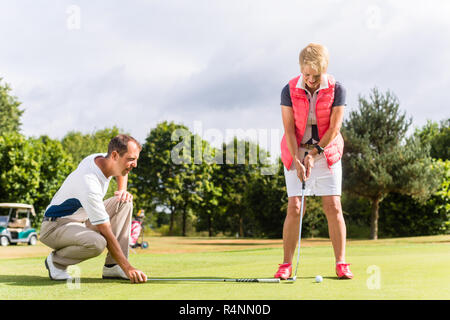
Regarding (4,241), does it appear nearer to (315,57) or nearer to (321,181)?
(321,181)

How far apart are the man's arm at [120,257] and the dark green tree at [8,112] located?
4816 centimetres

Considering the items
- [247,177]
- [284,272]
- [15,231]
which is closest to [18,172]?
[15,231]

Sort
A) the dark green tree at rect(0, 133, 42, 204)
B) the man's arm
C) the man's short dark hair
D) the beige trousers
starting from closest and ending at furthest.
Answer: the man's arm
the man's short dark hair
the beige trousers
the dark green tree at rect(0, 133, 42, 204)

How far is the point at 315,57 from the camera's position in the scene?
5.20m

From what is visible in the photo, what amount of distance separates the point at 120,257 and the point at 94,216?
0.47 m

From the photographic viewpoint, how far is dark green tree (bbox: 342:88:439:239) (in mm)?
28172

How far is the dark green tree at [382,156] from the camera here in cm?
2817

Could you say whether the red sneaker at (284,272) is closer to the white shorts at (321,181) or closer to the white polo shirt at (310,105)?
the white shorts at (321,181)

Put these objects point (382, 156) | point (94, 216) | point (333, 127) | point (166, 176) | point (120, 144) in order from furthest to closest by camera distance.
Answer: point (166, 176)
point (382, 156)
point (333, 127)
point (120, 144)
point (94, 216)

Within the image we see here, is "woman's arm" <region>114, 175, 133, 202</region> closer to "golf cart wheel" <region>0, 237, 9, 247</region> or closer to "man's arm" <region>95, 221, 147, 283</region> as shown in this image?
"man's arm" <region>95, 221, 147, 283</region>

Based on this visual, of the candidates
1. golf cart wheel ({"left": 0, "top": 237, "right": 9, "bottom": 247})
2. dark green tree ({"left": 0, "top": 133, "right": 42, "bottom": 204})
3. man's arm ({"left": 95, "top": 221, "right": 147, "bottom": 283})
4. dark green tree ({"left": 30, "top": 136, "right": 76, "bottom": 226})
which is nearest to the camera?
man's arm ({"left": 95, "top": 221, "right": 147, "bottom": 283})

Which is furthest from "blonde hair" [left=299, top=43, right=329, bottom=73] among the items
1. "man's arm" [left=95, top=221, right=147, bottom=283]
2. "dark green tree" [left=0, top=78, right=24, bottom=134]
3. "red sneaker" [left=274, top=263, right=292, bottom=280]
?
"dark green tree" [left=0, top=78, right=24, bottom=134]

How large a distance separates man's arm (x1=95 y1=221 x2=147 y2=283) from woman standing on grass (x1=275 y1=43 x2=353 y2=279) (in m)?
1.63
